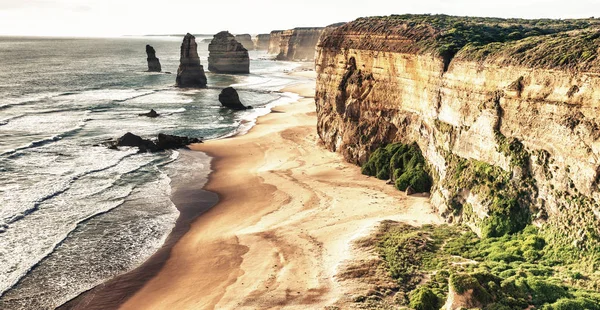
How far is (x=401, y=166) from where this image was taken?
34.0 metres

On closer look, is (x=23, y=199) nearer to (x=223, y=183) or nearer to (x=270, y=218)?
(x=223, y=183)

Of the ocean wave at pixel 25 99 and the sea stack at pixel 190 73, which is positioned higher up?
the sea stack at pixel 190 73

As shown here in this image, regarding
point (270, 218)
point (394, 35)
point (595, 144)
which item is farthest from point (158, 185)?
point (595, 144)

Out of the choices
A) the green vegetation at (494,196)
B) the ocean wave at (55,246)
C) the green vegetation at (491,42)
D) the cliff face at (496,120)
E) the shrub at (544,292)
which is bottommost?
the ocean wave at (55,246)

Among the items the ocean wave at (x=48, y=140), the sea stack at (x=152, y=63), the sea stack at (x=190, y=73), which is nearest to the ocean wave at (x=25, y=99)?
the ocean wave at (x=48, y=140)

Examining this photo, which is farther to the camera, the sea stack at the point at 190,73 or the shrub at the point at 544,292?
the sea stack at the point at 190,73

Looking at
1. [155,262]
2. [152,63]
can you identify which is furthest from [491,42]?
[152,63]

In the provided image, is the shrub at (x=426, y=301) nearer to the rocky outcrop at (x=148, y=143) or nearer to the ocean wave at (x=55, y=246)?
the ocean wave at (x=55, y=246)

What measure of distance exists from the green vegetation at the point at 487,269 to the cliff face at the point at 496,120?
1.07m

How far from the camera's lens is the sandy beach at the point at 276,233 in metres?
20.9

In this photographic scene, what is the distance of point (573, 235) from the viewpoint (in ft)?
64.8

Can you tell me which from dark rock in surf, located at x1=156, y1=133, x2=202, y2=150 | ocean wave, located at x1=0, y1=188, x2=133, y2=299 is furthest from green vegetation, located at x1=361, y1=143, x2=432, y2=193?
dark rock in surf, located at x1=156, y1=133, x2=202, y2=150

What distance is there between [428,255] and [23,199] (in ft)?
89.4

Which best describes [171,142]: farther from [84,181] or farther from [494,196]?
[494,196]
